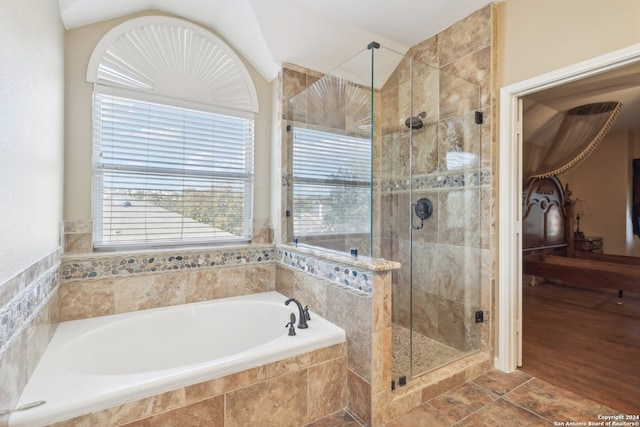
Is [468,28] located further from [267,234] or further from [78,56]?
[78,56]

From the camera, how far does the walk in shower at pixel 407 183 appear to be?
2.30 m

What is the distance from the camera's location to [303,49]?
98.0 inches

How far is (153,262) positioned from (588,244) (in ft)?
20.4

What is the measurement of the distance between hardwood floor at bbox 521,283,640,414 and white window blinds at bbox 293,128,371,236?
1.65 meters

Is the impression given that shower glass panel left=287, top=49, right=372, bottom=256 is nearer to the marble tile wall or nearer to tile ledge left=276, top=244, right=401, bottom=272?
tile ledge left=276, top=244, right=401, bottom=272

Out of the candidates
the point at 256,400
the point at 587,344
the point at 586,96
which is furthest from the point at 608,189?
the point at 256,400

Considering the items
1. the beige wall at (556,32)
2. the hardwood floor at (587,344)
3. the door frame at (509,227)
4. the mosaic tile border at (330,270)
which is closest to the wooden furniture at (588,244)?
the hardwood floor at (587,344)

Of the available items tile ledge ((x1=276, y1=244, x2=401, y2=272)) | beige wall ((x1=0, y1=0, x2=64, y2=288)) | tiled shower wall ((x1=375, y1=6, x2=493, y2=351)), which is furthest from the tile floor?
beige wall ((x1=0, y1=0, x2=64, y2=288))

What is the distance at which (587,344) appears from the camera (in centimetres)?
265

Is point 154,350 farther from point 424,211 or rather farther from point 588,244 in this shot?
point 588,244

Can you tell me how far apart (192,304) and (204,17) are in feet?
6.97

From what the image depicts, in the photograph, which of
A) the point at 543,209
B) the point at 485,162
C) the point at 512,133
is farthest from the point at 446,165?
the point at 543,209

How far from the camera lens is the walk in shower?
7.55 feet

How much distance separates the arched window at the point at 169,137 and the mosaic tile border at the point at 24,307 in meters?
0.55
